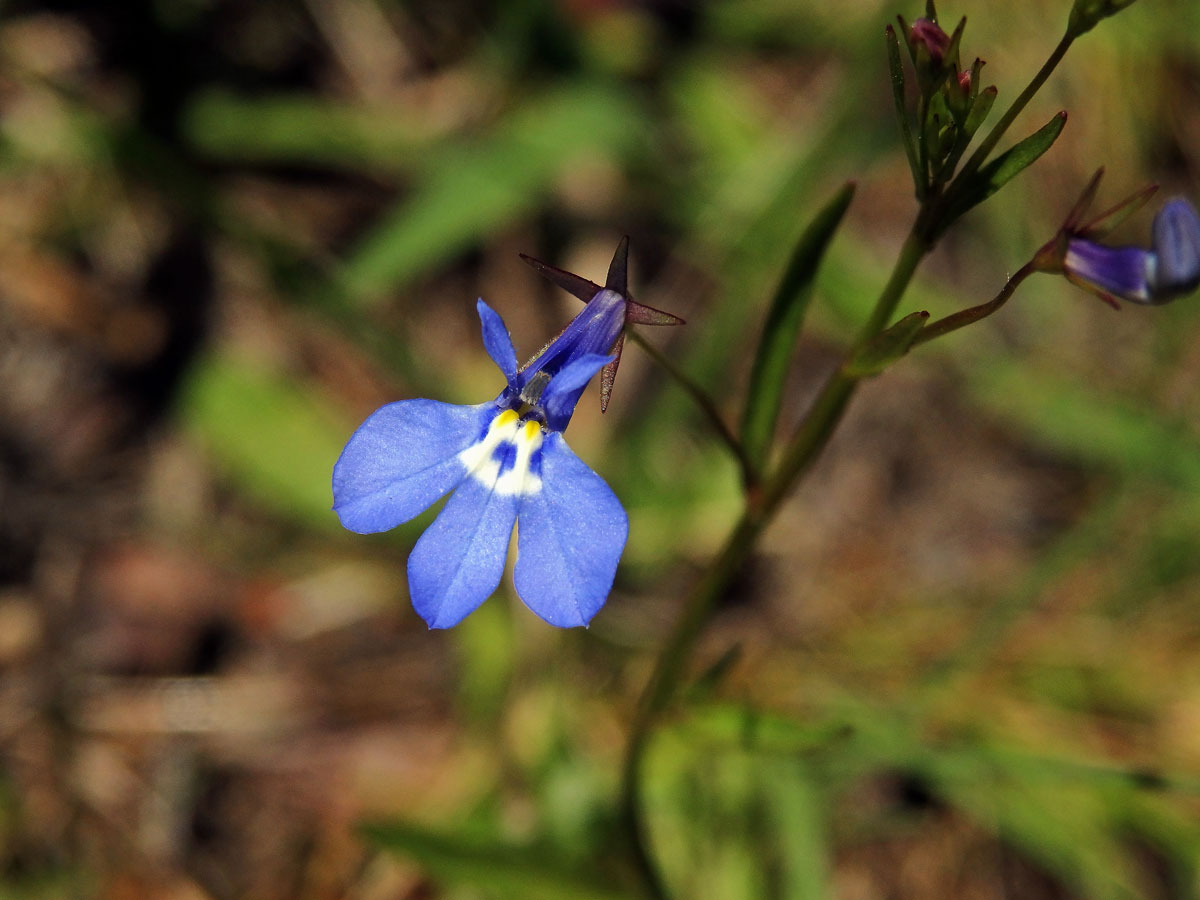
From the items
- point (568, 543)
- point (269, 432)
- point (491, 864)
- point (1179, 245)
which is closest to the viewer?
point (1179, 245)

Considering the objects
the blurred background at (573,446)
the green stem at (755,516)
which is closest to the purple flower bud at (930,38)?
the green stem at (755,516)

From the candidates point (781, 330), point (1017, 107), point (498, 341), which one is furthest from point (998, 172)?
point (498, 341)

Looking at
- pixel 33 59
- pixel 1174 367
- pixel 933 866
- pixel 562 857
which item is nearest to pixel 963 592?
pixel 933 866

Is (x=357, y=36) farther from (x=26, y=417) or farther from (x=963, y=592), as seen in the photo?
(x=963, y=592)

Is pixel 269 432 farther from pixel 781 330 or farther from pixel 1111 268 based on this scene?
pixel 1111 268

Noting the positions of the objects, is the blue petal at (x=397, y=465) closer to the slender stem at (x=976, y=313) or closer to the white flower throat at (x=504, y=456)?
the white flower throat at (x=504, y=456)

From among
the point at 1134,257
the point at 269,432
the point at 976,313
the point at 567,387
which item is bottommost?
the point at 269,432

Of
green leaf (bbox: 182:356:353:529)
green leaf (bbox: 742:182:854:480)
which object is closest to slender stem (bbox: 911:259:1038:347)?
green leaf (bbox: 742:182:854:480)

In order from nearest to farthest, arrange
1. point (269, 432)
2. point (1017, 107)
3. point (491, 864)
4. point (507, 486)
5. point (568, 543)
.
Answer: point (1017, 107), point (568, 543), point (507, 486), point (491, 864), point (269, 432)
